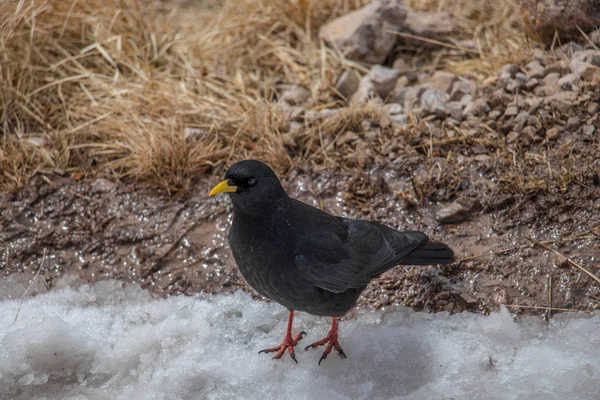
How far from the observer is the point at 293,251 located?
136 inches

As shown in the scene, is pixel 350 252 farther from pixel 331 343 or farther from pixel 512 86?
pixel 512 86

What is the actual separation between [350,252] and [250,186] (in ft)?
2.14

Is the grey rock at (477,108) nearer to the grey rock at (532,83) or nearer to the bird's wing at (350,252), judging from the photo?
the grey rock at (532,83)

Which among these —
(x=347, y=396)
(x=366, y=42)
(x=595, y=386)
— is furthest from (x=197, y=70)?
(x=595, y=386)

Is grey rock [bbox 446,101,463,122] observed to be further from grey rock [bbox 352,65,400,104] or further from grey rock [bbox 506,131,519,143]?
grey rock [bbox 352,65,400,104]

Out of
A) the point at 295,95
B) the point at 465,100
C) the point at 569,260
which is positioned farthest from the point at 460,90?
the point at 569,260

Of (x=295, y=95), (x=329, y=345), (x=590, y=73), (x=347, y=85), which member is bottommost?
(x=329, y=345)

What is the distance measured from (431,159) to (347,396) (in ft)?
6.25

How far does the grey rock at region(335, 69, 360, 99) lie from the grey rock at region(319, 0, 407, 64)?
31 centimetres

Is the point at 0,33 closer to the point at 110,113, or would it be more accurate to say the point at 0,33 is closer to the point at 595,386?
the point at 110,113

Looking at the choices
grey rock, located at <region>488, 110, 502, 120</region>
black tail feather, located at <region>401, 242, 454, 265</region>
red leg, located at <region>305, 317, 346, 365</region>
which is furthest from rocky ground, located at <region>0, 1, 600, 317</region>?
red leg, located at <region>305, 317, 346, 365</region>

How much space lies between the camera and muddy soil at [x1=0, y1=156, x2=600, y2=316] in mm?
3902

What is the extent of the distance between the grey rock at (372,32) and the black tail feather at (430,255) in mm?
2401

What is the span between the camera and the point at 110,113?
5340 millimetres
